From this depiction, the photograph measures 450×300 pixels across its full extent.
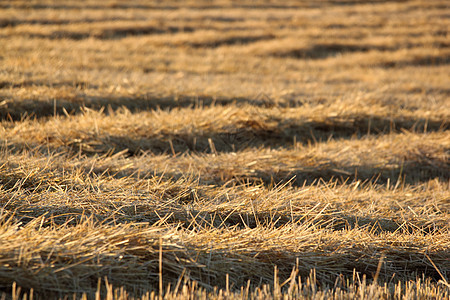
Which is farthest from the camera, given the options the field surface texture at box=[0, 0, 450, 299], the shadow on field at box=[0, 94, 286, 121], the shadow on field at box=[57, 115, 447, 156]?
the shadow on field at box=[0, 94, 286, 121]

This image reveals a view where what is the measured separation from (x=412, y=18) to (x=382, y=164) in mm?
16203

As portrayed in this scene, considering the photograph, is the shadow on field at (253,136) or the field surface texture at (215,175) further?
the shadow on field at (253,136)

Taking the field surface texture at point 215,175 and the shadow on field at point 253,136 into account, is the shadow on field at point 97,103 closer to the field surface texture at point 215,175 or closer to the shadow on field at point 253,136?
the field surface texture at point 215,175

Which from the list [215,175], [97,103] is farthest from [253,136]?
[97,103]

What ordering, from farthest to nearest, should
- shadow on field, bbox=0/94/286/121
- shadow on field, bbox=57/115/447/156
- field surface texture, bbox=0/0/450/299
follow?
shadow on field, bbox=0/94/286/121, shadow on field, bbox=57/115/447/156, field surface texture, bbox=0/0/450/299

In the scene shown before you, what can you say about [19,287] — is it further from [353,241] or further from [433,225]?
[433,225]

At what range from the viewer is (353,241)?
249 centimetres

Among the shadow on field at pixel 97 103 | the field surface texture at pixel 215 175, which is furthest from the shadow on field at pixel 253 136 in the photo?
the shadow on field at pixel 97 103

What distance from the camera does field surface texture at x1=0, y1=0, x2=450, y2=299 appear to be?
204cm

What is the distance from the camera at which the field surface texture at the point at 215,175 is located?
2041 mm

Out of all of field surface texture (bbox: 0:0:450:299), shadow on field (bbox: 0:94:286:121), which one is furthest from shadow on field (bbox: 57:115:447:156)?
shadow on field (bbox: 0:94:286:121)

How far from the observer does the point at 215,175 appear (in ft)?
12.6

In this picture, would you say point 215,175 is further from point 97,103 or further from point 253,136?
point 97,103

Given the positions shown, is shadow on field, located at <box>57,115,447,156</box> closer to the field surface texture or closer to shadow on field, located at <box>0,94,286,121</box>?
the field surface texture
